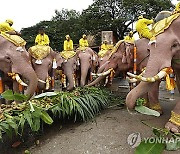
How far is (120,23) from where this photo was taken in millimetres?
22484

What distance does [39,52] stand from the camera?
5512mm

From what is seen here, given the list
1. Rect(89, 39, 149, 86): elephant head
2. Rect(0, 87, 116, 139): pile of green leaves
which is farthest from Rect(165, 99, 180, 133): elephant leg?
Rect(89, 39, 149, 86): elephant head

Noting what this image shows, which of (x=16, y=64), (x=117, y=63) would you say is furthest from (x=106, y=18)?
(x=16, y=64)

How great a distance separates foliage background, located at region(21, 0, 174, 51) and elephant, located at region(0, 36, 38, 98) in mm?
16725

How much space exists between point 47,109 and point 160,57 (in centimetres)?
148

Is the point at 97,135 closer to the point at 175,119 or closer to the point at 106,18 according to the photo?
the point at 175,119

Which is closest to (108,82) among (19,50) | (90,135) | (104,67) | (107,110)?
(104,67)

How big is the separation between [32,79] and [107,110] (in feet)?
4.55

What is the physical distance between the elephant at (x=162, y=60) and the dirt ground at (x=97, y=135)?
497 millimetres

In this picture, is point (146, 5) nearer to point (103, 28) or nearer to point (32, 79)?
point (103, 28)

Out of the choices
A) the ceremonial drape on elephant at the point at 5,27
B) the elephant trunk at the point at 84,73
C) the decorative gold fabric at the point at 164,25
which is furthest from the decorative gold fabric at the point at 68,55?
the decorative gold fabric at the point at 164,25

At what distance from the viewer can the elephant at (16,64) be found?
406cm

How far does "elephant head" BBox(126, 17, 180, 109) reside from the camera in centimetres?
284

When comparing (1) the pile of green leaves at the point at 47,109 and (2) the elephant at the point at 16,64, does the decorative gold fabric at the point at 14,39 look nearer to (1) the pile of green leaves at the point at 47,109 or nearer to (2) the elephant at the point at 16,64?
(2) the elephant at the point at 16,64
